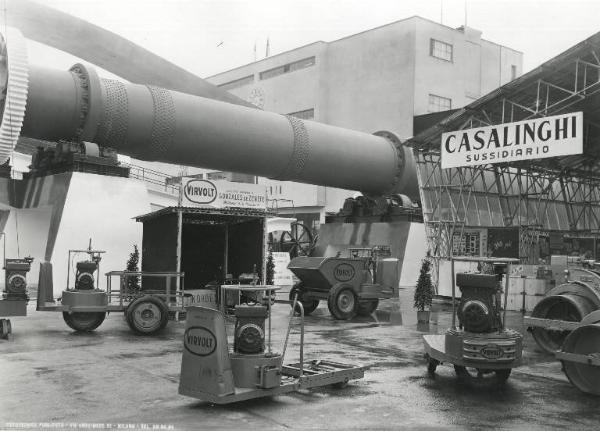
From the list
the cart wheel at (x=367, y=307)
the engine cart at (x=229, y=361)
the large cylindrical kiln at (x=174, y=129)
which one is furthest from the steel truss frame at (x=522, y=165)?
the engine cart at (x=229, y=361)

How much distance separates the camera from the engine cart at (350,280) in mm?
15062

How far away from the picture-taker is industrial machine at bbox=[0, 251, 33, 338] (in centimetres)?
1091

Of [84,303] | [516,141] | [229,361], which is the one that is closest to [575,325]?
[229,361]

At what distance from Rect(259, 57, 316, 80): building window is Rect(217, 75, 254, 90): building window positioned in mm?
1618

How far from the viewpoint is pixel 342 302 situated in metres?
14.9

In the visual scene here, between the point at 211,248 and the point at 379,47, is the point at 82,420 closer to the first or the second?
the point at 211,248

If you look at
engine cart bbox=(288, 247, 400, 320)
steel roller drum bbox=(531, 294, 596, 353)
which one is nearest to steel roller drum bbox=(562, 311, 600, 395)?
steel roller drum bbox=(531, 294, 596, 353)

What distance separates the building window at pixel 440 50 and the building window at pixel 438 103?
7.08 feet

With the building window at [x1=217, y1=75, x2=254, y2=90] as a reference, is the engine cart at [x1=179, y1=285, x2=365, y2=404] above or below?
below

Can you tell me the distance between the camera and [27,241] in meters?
19.2

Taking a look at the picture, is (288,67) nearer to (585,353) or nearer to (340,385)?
(340,385)

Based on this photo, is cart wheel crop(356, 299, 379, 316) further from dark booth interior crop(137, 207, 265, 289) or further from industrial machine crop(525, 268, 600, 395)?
industrial machine crop(525, 268, 600, 395)

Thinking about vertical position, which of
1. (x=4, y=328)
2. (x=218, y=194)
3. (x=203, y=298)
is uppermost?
(x=218, y=194)

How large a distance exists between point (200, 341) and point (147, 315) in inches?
232
